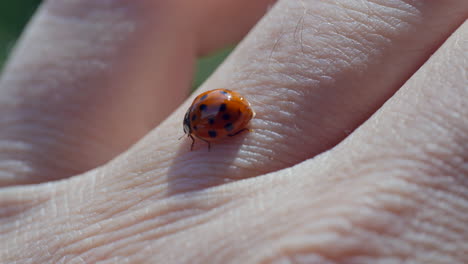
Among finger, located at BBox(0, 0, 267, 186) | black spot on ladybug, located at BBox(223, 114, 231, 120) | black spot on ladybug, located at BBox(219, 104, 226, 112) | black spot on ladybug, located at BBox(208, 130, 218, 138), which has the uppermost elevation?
black spot on ladybug, located at BBox(219, 104, 226, 112)

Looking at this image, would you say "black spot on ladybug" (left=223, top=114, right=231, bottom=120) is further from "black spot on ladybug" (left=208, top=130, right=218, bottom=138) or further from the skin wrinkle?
the skin wrinkle

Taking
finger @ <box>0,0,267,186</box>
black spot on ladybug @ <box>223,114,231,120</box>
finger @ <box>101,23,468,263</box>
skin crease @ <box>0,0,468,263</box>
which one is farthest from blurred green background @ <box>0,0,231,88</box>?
finger @ <box>101,23,468,263</box>

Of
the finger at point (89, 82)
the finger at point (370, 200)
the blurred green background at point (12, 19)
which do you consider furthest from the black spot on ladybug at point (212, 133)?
the blurred green background at point (12, 19)

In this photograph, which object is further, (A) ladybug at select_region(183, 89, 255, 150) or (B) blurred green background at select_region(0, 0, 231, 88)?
(B) blurred green background at select_region(0, 0, 231, 88)

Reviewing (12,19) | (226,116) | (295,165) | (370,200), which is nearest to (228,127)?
(226,116)

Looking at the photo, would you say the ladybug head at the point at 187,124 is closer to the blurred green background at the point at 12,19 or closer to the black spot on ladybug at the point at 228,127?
the black spot on ladybug at the point at 228,127

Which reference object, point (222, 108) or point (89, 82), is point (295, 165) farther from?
point (89, 82)

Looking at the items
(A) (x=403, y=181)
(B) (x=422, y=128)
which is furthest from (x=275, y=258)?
(B) (x=422, y=128)
